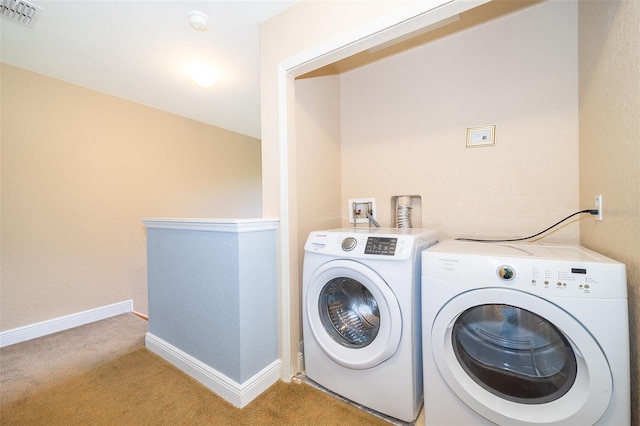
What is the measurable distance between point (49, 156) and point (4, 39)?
2.78ft

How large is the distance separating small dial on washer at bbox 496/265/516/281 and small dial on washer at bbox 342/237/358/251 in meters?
0.59

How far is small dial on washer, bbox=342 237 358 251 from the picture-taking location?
124cm

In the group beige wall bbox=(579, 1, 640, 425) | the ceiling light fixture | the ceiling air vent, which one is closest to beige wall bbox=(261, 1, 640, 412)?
beige wall bbox=(579, 1, 640, 425)

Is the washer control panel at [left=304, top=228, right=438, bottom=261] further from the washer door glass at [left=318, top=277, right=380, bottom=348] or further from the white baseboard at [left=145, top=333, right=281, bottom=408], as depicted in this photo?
the white baseboard at [left=145, top=333, right=281, bottom=408]

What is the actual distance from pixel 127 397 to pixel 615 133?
2.57 meters

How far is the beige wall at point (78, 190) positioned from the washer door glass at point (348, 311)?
2436 millimetres

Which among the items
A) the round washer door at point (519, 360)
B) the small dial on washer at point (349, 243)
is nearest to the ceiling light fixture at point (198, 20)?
the small dial on washer at point (349, 243)

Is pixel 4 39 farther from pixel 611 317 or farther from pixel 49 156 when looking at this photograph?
pixel 611 317

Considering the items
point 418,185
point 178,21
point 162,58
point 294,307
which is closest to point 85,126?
point 162,58

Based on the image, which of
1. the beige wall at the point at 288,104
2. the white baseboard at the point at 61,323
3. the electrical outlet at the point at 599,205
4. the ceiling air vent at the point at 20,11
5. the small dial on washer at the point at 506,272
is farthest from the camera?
the white baseboard at the point at 61,323

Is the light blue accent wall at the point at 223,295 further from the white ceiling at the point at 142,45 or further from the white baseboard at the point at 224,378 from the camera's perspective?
the white ceiling at the point at 142,45

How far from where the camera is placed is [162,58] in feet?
6.32

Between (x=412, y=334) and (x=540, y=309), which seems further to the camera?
(x=412, y=334)

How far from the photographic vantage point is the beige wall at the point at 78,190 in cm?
199
